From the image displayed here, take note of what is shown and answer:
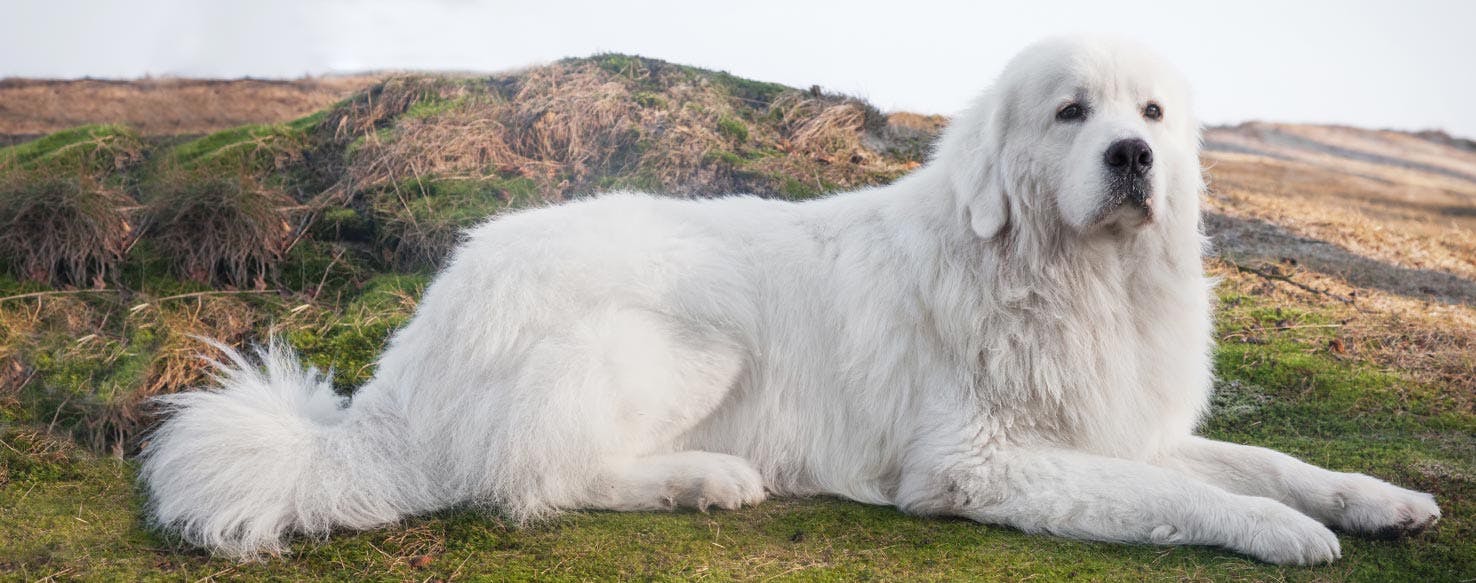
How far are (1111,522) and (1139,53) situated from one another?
1.83 meters

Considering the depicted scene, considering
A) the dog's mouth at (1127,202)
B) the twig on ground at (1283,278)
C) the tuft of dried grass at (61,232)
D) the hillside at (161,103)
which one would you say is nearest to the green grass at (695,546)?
the dog's mouth at (1127,202)

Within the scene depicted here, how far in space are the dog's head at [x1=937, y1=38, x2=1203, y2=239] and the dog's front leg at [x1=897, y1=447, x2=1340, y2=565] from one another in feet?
3.05

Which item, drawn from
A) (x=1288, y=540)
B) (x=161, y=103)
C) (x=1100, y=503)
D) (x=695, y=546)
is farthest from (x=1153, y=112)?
(x=161, y=103)

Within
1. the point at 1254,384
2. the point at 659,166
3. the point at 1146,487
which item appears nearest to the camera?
the point at 1146,487

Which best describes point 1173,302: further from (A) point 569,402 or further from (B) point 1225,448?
(A) point 569,402

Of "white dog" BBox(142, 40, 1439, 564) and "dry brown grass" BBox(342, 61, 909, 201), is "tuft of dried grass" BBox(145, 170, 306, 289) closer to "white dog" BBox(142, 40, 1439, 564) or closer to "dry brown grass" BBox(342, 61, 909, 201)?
Answer: "dry brown grass" BBox(342, 61, 909, 201)

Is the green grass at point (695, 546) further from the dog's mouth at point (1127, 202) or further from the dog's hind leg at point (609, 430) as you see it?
the dog's mouth at point (1127, 202)

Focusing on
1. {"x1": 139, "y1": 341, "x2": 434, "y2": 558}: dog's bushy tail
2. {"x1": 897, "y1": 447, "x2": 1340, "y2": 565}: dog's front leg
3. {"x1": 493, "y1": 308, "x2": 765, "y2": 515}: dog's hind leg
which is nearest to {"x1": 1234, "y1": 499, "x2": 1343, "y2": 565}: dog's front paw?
{"x1": 897, "y1": 447, "x2": 1340, "y2": 565}: dog's front leg

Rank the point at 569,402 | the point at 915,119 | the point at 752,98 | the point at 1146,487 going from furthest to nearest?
the point at 915,119 → the point at 752,98 → the point at 569,402 → the point at 1146,487

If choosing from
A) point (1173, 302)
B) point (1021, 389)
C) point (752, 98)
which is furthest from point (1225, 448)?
point (752, 98)

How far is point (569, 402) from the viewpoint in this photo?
14.0 ft

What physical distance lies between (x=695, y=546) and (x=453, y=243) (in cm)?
459

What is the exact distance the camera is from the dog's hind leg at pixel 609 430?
4.29m

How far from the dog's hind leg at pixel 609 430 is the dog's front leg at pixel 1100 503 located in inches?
33.0
